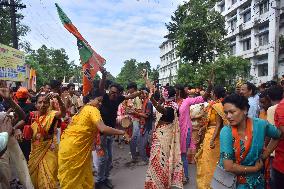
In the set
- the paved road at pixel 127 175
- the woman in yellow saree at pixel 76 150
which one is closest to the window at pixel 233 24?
the paved road at pixel 127 175

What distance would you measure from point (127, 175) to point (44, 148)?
286cm

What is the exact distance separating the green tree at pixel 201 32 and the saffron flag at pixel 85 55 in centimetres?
2454

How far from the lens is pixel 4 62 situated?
33.9ft

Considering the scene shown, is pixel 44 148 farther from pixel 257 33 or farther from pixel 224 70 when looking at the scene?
pixel 257 33

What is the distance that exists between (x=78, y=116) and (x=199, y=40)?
2674cm

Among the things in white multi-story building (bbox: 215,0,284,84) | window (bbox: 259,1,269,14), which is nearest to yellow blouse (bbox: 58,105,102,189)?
white multi-story building (bbox: 215,0,284,84)

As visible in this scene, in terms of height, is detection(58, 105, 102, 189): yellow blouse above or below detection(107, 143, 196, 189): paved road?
above

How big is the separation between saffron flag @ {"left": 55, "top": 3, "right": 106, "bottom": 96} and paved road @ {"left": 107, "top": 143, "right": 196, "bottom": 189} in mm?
2369

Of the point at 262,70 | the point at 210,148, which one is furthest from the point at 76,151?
the point at 262,70

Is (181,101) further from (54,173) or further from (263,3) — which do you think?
(263,3)

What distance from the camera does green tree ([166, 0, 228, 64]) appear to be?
29.6 metres

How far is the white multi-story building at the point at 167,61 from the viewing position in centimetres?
8600

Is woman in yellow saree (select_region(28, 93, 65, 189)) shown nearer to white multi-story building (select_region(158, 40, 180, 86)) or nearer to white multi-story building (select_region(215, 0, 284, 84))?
white multi-story building (select_region(215, 0, 284, 84))

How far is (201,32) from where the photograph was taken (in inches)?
1182
